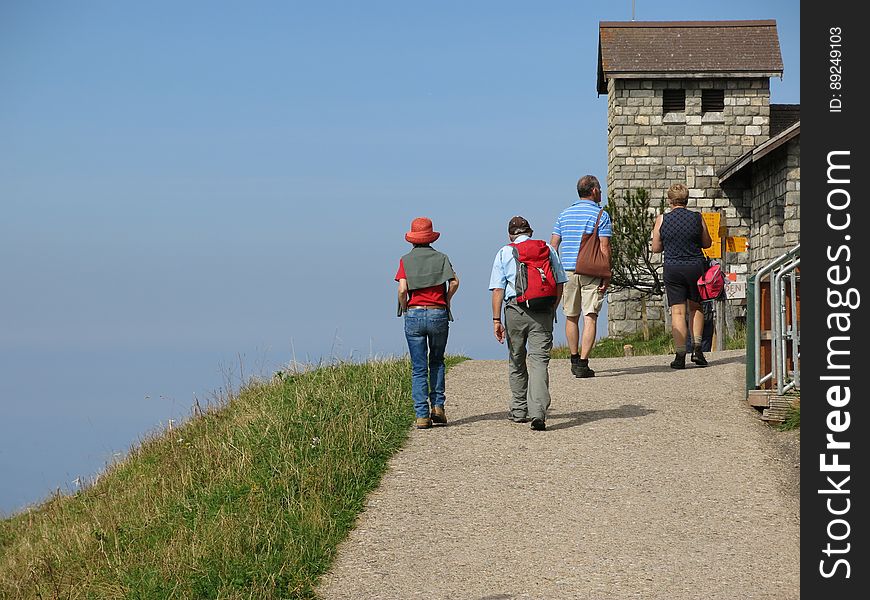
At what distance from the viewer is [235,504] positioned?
8.87 metres

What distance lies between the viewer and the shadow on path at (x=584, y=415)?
1114cm

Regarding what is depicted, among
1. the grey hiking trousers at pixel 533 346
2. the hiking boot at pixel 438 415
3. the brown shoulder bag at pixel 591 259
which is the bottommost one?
the hiking boot at pixel 438 415

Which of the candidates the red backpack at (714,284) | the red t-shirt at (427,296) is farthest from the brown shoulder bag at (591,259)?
the red backpack at (714,284)

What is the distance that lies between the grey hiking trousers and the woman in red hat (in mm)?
610

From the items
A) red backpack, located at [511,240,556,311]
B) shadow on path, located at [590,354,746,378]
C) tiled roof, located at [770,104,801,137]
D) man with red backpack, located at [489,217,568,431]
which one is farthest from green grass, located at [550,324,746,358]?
red backpack, located at [511,240,556,311]

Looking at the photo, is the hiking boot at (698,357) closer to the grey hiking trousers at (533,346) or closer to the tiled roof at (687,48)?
the grey hiking trousers at (533,346)

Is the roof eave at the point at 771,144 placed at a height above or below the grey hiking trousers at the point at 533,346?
above

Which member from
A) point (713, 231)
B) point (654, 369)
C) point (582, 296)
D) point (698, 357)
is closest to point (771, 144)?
point (713, 231)

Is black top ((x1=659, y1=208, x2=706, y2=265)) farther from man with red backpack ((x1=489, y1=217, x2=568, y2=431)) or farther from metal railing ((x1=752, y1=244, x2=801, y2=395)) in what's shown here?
man with red backpack ((x1=489, y1=217, x2=568, y2=431))

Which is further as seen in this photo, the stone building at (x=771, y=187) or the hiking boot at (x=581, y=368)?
the stone building at (x=771, y=187)

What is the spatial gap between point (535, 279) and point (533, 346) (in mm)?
641

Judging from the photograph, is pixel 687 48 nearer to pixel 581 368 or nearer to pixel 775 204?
pixel 775 204

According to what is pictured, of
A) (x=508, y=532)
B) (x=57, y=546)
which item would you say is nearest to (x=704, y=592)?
(x=508, y=532)
